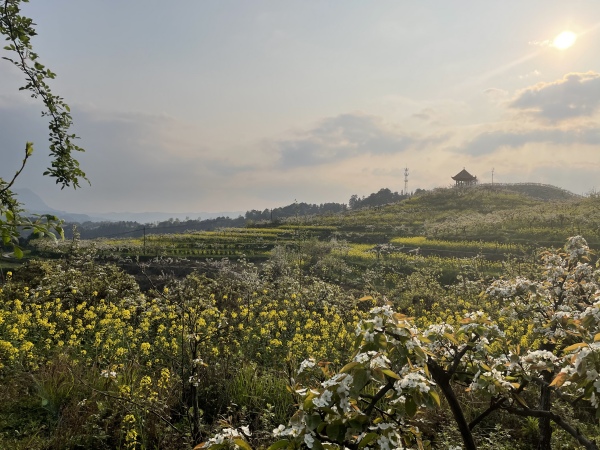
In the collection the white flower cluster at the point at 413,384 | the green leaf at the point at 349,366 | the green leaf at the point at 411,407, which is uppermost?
the green leaf at the point at 349,366

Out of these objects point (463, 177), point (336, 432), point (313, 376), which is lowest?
point (313, 376)

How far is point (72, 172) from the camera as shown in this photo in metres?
2.90

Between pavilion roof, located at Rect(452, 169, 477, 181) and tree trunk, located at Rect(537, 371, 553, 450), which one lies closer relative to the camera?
tree trunk, located at Rect(537, 371, 553, 450)

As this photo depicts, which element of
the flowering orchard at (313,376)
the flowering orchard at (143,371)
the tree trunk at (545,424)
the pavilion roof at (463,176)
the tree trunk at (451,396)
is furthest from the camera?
the pavilion roof at (463,176)

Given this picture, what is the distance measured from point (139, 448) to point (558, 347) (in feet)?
13.9

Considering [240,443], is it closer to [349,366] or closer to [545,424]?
[349,366]

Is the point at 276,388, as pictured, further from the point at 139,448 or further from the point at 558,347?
the point at 558,347

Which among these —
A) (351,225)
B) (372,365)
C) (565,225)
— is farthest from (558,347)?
(351,225)

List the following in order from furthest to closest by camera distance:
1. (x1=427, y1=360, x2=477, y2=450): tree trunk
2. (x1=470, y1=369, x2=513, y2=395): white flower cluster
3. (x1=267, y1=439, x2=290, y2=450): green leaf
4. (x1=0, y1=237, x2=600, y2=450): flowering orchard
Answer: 1. (x1=427, y1=360, x2=477, y2=450): tree trunk
2. (x1=470, y1=369, x2=513, y2=395): white flower cluster
3. (x1=0, y1=237, x2=600, y2=450): flowering orchard
4. (x1=267, y1=439, x2=290, y2=450): green leaf

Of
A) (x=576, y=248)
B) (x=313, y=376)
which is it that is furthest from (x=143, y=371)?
(x=576, y=248)

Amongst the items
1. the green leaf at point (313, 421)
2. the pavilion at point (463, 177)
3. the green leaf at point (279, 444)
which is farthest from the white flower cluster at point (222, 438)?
the pavilion at point (463, 177)

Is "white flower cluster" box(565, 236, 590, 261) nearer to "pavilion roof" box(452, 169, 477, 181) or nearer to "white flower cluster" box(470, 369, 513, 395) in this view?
"white flower cluster" box(470, 369, 513, 395)

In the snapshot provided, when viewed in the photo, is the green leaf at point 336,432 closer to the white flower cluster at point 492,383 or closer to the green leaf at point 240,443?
the green leaf at point 240,443

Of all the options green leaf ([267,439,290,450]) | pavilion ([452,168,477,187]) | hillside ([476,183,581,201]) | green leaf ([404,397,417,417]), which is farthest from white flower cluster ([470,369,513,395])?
hillside ([476,183,581,201])
